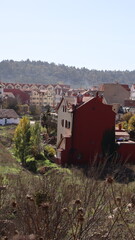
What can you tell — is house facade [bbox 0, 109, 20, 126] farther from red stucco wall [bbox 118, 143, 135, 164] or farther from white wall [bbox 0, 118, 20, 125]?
red stucco wall [bbox 118, 143, 135, 164]

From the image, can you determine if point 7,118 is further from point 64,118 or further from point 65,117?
point 65,117

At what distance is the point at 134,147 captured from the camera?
106 ft

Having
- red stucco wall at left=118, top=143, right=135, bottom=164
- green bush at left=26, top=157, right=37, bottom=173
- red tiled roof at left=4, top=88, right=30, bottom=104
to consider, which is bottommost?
green bush at left=26, top=157, right=37, bottom=173

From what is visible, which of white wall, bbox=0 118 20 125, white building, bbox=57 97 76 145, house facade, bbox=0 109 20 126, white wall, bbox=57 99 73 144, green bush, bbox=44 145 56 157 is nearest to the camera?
white wall, bbox=57 99 73 144

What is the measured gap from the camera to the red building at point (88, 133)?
31.6 meters

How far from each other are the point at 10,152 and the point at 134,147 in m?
12.4

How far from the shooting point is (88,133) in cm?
3194

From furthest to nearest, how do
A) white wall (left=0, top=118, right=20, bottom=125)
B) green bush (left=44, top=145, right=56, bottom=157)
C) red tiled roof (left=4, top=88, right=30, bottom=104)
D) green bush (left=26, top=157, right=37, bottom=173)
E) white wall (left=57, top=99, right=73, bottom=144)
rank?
red tiled roof (left=4, top=88, right=30, bottom=104) < white wall (left=0, top=118, right=20, bottom=125) < green bush (left=44, top=145, right=56, bottom=157) < white wall (left=57, top=99, right=73, bottom=144) < green bush (left=26, top=157, right=37, bottom=173)

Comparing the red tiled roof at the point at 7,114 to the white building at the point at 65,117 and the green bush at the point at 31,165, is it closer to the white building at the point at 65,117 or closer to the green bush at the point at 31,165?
the white building at the point at 65,117

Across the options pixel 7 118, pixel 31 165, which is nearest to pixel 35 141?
pixel 31 165

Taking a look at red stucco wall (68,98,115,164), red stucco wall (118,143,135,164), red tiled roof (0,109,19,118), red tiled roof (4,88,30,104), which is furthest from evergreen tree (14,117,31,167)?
red tiled roof (4,88,30,104)

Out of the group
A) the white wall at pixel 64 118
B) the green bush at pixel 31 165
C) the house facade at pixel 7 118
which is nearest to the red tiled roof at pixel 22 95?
Result: the house facade at pixel 7 118

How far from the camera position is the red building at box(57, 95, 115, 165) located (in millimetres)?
31641

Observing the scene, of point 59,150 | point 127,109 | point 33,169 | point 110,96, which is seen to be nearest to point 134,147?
point 59,150
